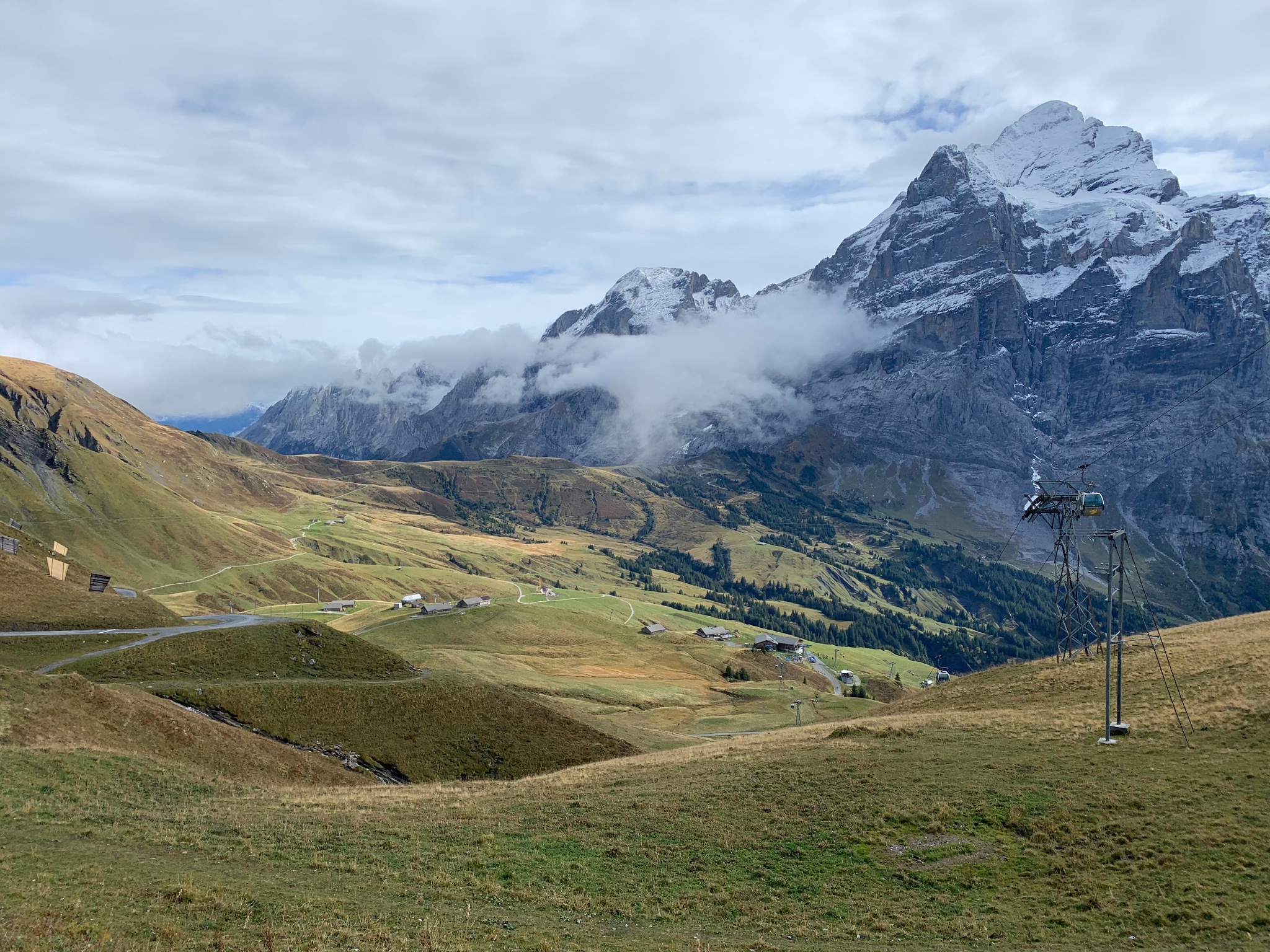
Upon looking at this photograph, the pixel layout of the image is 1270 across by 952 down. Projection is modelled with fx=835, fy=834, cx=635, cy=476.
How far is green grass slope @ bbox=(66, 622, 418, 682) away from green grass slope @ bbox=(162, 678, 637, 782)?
610cm

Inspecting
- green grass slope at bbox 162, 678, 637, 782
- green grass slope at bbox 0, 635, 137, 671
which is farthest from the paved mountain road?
green grass slope at bbox 162, 678, 637, 782

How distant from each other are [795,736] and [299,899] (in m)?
42.7

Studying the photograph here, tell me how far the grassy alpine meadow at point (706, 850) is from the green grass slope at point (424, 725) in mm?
21540

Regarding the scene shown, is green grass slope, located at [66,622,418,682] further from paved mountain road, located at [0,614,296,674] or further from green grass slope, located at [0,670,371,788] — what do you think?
green grass slope, located at [0,670,371,788]

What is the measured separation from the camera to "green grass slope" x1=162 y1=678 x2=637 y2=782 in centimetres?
7188

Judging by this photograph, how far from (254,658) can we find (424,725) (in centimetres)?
2112

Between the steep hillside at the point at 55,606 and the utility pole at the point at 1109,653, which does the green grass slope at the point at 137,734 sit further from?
the utility pole at the point at 1109,653

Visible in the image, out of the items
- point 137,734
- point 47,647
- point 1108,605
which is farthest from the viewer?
point 47,647

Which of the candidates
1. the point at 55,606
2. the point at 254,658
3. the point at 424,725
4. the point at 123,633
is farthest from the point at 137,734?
the point at 55,606

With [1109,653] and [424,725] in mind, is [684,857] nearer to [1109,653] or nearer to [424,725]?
[1109,653]

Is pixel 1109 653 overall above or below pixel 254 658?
above

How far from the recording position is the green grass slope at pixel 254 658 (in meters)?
79.1

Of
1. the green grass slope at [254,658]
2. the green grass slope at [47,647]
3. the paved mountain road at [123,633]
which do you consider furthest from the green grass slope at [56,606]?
the green grass slope at [254,658]

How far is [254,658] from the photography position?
85625 millimetres
